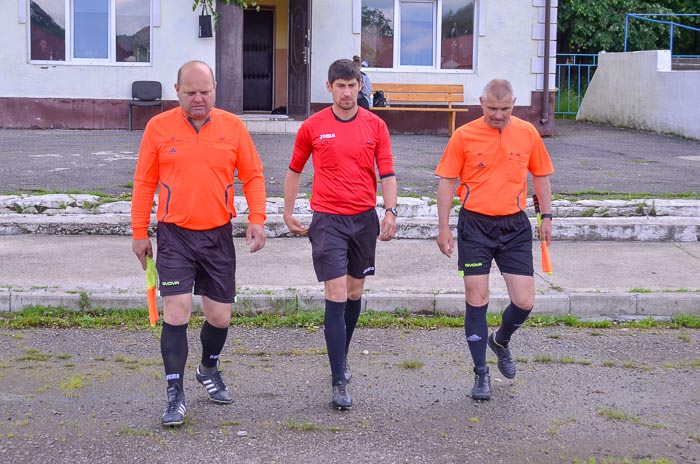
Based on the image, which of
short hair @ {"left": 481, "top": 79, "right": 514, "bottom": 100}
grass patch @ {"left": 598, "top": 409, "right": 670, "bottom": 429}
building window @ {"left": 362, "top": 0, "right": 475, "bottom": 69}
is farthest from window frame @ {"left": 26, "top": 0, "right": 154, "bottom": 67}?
grass patch @ {"left": 598, "top": 409, "right": 670, "bottom": 429}

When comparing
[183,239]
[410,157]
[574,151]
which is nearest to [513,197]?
[183,239]

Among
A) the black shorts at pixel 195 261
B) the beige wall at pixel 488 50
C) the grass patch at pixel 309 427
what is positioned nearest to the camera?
the grass patch at pixel 309 427

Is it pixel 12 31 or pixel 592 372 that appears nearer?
pixel 592 372

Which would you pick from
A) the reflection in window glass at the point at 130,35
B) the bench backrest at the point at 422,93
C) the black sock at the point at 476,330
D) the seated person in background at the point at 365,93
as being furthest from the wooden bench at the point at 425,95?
the black sock at the point at 476,330

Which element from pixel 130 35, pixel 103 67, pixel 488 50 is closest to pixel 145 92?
pixel 103 67

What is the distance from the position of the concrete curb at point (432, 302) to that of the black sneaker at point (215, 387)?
1.99 metres

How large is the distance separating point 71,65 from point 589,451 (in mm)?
16504

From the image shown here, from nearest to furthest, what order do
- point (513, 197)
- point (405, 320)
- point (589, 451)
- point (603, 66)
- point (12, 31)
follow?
point (589, 451)
point (513, 197)
point (405, 320)
point (12, 31)
point (603, 66)

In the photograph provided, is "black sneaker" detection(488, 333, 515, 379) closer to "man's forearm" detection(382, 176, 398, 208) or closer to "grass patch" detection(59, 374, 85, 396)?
"man's forearm" detection(382, 176, 398, 208)

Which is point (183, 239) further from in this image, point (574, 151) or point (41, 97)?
point (41, 97)

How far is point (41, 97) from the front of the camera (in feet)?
63.2

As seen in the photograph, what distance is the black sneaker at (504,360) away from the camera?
583cm

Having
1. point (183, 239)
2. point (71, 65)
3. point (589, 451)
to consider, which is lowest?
point (589, 451)

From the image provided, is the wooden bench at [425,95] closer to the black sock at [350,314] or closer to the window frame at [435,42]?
the window frame at [435,42]
